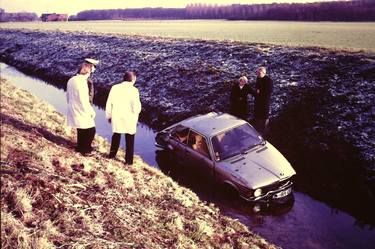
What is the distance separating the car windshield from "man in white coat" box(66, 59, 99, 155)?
314 cm

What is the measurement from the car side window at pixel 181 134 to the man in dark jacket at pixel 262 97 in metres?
2.58

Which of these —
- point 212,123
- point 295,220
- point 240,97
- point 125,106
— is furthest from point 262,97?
point 125,106

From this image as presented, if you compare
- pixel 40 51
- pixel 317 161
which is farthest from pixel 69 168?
pixel 40 51

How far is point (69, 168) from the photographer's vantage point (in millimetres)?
7684

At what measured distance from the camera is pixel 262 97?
11.6 m

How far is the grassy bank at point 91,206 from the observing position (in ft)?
18.2

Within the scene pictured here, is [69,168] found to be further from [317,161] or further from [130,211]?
[317,161]

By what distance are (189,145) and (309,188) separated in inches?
135

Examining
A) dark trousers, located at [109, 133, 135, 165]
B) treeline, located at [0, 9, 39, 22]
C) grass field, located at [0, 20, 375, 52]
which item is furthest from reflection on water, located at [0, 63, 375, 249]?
treeline, located at [0, 9, 39, 22]

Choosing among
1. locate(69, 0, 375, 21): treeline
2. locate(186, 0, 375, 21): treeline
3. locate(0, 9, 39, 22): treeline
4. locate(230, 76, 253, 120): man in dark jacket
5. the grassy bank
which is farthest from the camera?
locate(0, 9, 39, 22): treeline

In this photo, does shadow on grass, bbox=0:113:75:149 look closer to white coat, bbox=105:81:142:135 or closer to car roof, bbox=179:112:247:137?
white coat, bbox=105:81:142:135

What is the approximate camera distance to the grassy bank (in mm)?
5559

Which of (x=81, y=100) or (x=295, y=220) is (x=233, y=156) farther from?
(x=81, y=100)

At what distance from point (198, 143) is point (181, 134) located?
88 cm
